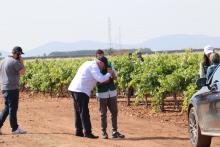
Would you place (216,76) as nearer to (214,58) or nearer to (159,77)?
(214,58)

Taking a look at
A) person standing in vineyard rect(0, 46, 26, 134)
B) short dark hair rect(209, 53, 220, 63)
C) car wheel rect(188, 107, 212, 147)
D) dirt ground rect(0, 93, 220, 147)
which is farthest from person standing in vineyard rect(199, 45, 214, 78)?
person standing in vineyard rect(0, 46, 26, 134)

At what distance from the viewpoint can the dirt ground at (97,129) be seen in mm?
12609

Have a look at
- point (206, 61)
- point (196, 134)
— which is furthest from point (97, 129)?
point (196, 134)

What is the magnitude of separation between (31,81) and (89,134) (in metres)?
18.6

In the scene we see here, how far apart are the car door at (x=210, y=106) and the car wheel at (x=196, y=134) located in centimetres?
31

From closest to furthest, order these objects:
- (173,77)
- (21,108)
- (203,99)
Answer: (203,99) → (173,77) → (21,108)

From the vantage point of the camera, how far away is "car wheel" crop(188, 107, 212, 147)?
11.2 m

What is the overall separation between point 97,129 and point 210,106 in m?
5.12

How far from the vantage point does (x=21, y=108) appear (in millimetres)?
22109

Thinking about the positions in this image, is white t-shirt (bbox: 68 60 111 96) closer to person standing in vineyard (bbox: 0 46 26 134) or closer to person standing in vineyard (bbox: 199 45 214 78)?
person standing in vineyard (bbox: 0 46 26 134)

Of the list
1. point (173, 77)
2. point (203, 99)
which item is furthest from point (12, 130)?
point (173, 77)

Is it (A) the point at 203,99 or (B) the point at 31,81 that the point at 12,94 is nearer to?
(A) the point at 203,99

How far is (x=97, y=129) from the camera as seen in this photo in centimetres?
1520

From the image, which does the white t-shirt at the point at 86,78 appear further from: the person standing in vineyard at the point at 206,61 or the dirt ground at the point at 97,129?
the person standing in vineyard at the point at 206,61
